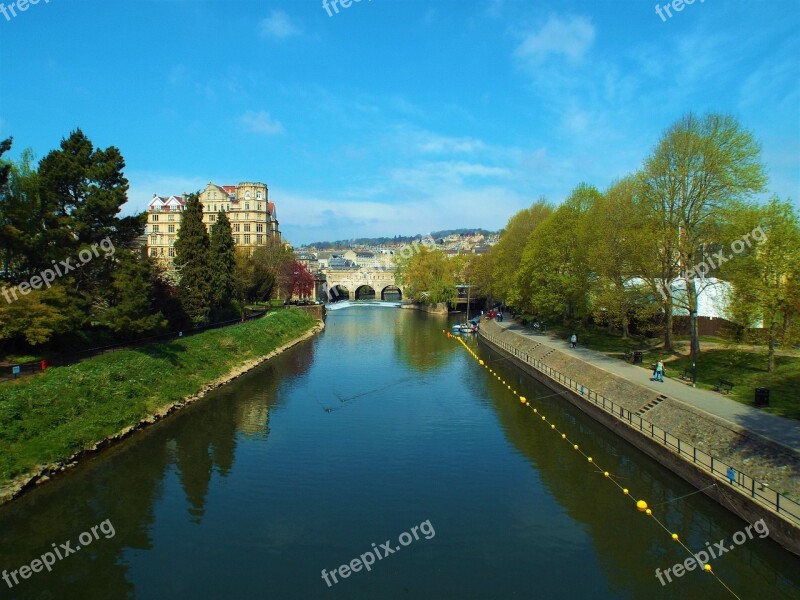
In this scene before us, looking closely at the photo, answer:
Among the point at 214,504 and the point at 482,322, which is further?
the point at 482,322

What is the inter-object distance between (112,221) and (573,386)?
2969 centimetres

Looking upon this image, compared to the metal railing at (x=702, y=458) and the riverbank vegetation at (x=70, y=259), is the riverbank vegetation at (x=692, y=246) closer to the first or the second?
the metal railing at (x=702, y=458)

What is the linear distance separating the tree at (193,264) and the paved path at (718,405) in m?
31.3

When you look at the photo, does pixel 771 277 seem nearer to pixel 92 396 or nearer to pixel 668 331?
pixel 668 331

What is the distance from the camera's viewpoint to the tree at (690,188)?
3156cm

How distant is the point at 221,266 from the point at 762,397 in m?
44.6

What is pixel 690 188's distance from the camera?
33375mm

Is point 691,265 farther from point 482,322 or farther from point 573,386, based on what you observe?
→ point 482,322

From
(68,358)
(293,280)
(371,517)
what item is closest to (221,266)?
(68,358)

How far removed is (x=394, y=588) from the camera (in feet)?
46.1

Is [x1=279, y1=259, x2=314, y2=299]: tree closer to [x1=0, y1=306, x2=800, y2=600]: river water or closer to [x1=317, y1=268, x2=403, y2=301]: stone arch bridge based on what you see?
[x1=317, y1=268, x2=403, y2=301]: stone arch bridge

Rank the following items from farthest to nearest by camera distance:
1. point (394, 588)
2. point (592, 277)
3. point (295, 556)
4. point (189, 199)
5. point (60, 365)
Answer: point (189, 199) → point (592, 277) → point (60, 365) → point (295, 556) → point (394, 588)

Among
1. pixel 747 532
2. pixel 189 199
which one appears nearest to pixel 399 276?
pixel 189 199

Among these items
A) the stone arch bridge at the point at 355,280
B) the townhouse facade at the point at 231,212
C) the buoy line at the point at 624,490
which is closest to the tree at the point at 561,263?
the buoy line at the point at 624,490
